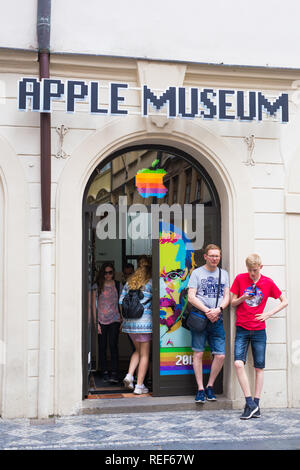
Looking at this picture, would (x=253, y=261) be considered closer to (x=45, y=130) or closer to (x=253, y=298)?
(x=253, y=298)

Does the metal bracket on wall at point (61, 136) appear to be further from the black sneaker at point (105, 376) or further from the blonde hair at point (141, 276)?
the black sneaker at point (105, 376)

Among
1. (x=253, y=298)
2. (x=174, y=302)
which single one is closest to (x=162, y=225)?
(x=174, y=302)

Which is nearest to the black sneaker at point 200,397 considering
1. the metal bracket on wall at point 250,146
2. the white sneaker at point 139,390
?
the white sneaker at point 139,390

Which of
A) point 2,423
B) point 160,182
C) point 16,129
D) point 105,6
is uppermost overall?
point 105,6

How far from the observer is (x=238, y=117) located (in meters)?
7.36

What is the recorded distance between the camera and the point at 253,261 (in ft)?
23.2

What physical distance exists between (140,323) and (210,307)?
1.00 metres

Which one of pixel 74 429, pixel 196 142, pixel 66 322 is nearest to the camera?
pixel 74 429

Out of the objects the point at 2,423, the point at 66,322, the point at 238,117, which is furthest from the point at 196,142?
the point at 2,423

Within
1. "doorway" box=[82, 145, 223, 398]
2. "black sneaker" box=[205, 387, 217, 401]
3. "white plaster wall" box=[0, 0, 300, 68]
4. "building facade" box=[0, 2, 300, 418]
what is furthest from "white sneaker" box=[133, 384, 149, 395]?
"white plaster wall" box=[0, 0, 300, 68]

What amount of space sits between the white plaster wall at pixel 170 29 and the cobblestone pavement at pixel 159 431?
4.25 metres

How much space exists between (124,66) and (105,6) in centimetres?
A: 77

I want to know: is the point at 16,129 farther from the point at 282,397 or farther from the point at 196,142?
the point at 282,397

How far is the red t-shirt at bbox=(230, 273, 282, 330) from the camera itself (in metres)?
7.18
